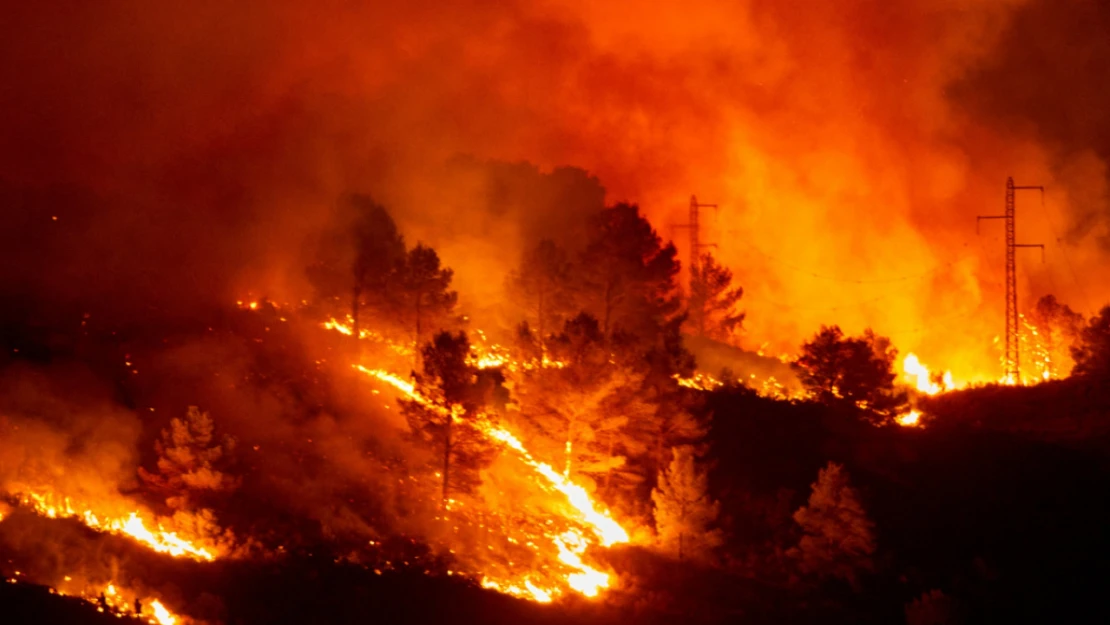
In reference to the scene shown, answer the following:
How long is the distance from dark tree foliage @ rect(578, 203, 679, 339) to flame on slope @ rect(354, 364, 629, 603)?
35.0 ft

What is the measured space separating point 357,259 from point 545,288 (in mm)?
9636

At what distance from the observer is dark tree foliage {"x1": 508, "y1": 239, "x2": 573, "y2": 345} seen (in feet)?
177

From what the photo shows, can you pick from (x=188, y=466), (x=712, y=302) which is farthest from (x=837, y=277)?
(x=188, y=466)

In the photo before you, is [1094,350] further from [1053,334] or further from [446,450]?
[446,450]

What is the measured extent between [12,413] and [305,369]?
490 inches

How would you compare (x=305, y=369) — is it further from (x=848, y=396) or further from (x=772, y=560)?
(x=848, y=396)

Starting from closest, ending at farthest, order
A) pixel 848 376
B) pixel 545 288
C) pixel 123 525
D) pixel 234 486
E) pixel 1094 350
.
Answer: pixel 123 525 < pixel 234 486 < pixel 848 376 < pixel 545 288 < pixel 1094 350

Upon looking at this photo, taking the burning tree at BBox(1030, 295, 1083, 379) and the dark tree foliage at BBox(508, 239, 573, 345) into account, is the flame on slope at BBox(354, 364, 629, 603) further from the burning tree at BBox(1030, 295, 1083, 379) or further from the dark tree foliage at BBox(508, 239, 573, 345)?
the burning tree at BBox(1030, 295, 1083, 379)

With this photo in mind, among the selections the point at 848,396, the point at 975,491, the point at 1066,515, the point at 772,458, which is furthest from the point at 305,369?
the point at 1066,515

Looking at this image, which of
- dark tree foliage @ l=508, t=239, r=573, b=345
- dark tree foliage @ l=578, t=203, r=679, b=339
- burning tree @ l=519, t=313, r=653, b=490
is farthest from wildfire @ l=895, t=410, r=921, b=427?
dark tree foliage @ l=508, t=239, r=573, b=345

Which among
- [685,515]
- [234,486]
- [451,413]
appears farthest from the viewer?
[685,515]

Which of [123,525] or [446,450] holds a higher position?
[446,450]

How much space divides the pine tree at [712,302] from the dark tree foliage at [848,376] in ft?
79.9

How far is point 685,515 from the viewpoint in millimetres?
39625
